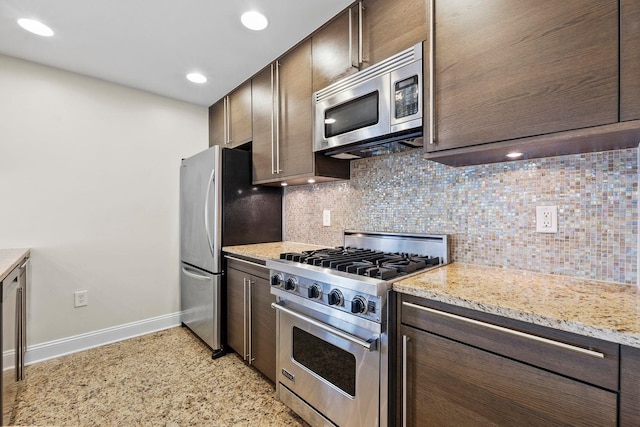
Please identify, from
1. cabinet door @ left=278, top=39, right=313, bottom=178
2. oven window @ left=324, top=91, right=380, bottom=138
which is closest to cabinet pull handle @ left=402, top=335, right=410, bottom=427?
oven window @ left=324, top=91, right=380, bottom=138

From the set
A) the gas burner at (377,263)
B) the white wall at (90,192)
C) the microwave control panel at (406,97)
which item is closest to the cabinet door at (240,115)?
the white wall at (90,192)

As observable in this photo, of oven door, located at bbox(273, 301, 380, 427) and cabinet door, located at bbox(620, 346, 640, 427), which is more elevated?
cabinet door, located at bbox(620, 346, 640, 427)

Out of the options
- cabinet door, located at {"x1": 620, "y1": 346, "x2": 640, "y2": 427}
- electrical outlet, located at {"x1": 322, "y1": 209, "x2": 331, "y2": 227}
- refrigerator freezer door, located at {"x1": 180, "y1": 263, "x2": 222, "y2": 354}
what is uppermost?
electrical outlet, located at {"x1": 322, "y1": 209, "x2": 331, "y2": 227}

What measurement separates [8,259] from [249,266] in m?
1.40

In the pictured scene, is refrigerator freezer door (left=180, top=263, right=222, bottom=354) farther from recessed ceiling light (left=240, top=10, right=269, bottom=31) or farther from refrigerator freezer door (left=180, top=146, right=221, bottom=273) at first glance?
recessed ceiling light (left=240, top=10, right=269, bottom=31)

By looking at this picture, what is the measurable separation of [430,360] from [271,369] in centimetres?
118

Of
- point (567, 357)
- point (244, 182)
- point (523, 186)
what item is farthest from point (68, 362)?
point (523, 186)

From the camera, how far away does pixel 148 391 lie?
6.30 ft

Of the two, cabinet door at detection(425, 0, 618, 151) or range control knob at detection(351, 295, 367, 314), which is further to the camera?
range control knob at detection(351, 295, 367, 314)

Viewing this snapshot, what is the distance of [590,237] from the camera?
4.02 ft

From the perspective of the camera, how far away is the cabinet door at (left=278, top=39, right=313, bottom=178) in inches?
77.5

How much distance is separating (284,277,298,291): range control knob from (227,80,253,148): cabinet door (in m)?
1.41

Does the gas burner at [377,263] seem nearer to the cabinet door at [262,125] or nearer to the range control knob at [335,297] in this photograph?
the range control knob at [335,297]

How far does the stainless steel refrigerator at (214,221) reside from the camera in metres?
2.35
